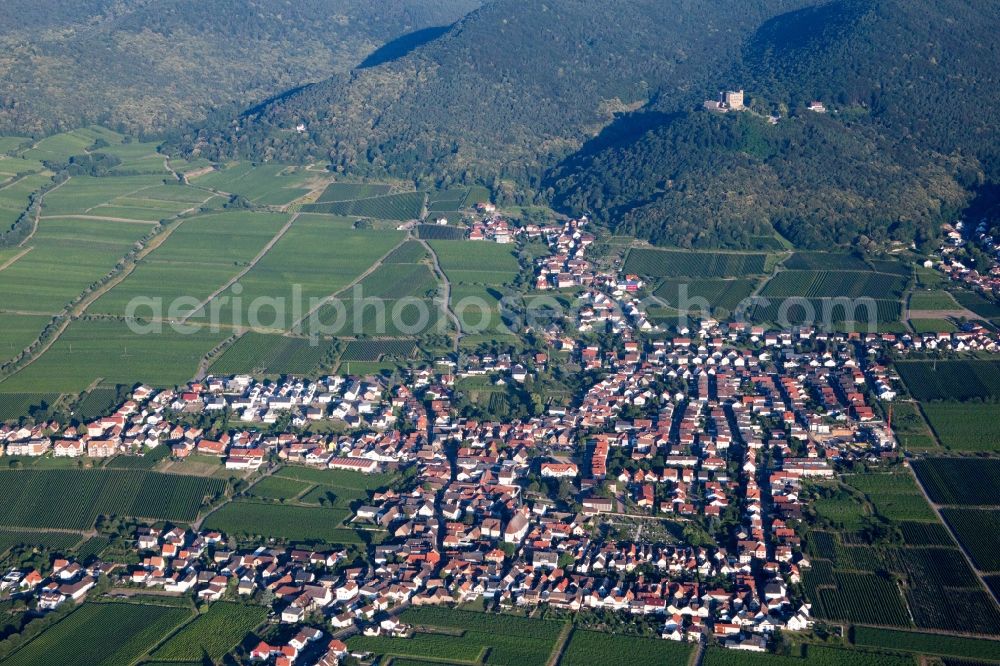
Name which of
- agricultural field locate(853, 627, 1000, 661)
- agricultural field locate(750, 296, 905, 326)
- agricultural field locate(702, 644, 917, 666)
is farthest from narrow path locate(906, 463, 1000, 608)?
agricultural field locate(750, 296, 905, 326)

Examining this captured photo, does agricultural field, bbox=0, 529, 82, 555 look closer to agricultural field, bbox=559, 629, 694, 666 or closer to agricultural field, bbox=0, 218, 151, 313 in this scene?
agricultural field, bbox=559, 629, 694, 666

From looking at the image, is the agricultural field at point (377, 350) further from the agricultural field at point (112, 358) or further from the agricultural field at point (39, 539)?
the agricultural field at point (39, 539)

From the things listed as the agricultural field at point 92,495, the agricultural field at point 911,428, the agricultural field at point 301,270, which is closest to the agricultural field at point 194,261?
the agricultural field at point 301,270

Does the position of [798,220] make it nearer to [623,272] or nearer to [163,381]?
[623,272]

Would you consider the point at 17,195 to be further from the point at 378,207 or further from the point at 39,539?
the point at 39,539

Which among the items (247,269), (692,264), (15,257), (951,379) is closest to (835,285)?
(692,264)
